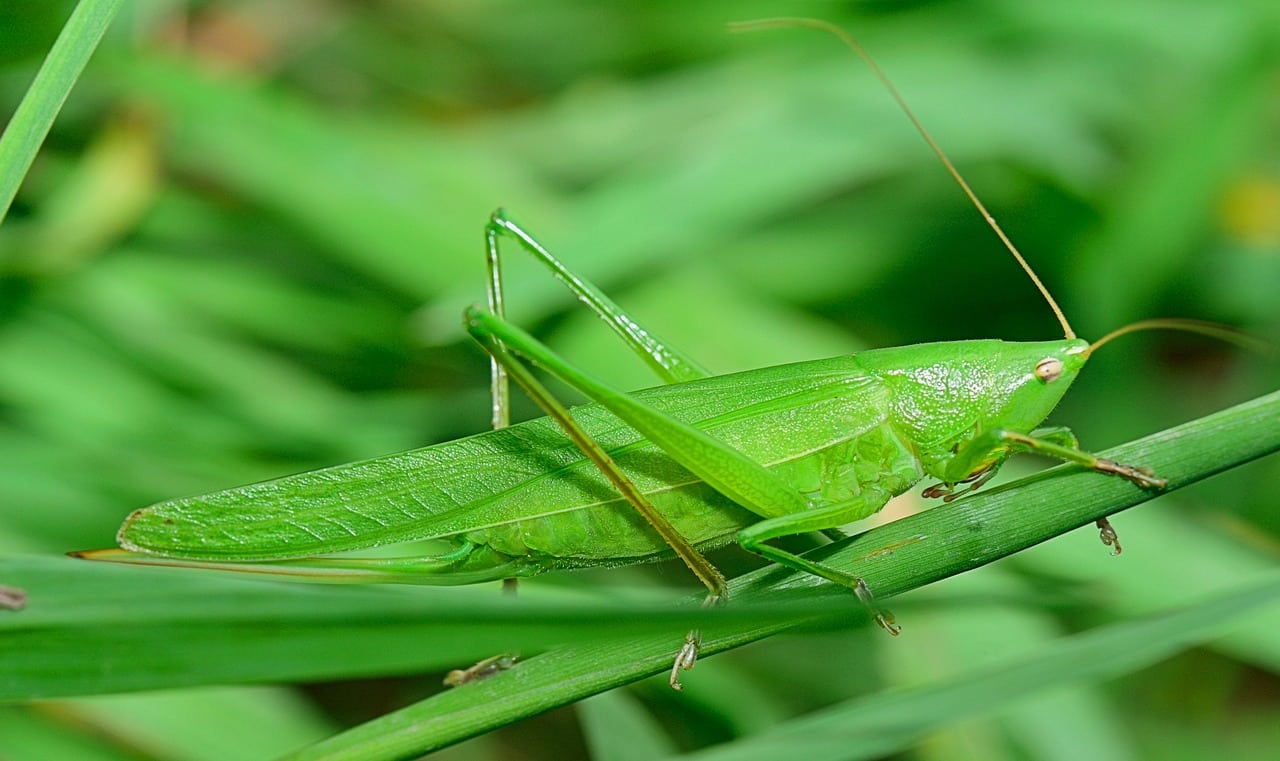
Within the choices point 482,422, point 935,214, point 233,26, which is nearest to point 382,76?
point 233,26

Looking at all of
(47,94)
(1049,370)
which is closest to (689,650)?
(1049,370)

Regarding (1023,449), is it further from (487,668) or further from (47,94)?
(47,94)

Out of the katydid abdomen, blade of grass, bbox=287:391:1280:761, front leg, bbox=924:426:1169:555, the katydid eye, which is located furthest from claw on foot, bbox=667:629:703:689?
the katydid eye

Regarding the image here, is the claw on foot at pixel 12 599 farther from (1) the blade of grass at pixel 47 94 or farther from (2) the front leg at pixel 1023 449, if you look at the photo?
(2) the front leg at pixel 1023 449

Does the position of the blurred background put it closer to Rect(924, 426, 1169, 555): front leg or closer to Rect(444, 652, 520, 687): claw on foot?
Rect(924, 426, 1169, 555): front leg

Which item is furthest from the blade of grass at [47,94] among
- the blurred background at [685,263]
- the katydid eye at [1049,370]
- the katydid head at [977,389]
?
the katydid eye at [1049,370]
